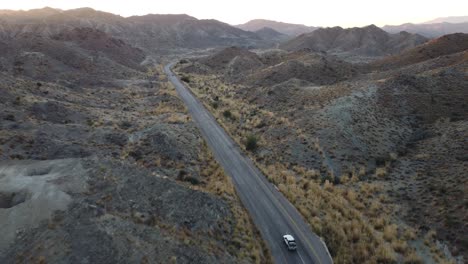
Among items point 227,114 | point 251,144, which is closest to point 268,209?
point 251,144

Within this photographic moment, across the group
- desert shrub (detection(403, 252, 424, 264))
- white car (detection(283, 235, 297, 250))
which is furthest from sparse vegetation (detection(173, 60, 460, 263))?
white car (detection(283, 235, 297, 250))

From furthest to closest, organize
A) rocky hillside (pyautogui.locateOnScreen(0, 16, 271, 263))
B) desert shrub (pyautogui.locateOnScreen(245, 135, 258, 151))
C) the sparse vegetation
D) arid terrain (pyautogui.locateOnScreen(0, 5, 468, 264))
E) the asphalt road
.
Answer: desert shrub (pyautogui.locateOnScreen(245, 135, 258, 151)), the sparse vegetation, the asphalt road, arid terrain (pyautogui.locateOnScreen(0, 5, 468, 264)), rocky hillside (pyautogui.locateOnScreen(0, 16, 271, 263))

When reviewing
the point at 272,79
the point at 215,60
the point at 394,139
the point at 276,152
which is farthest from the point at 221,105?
the point at 215,60

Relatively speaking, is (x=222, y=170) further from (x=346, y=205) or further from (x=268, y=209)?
(x=346, y=205)

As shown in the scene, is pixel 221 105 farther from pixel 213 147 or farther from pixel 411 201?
pixel 411 201

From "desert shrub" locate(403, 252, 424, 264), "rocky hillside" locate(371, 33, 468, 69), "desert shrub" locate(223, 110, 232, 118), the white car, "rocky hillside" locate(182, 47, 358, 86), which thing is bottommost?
"desert shrub" locate(403, 252, 424, 264)

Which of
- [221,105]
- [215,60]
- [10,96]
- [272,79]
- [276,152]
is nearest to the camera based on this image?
[276,152]

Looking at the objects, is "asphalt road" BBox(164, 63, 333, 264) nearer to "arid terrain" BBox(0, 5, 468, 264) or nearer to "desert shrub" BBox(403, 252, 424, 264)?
"arid terrain" BBox(0, 5, 468, 264)
